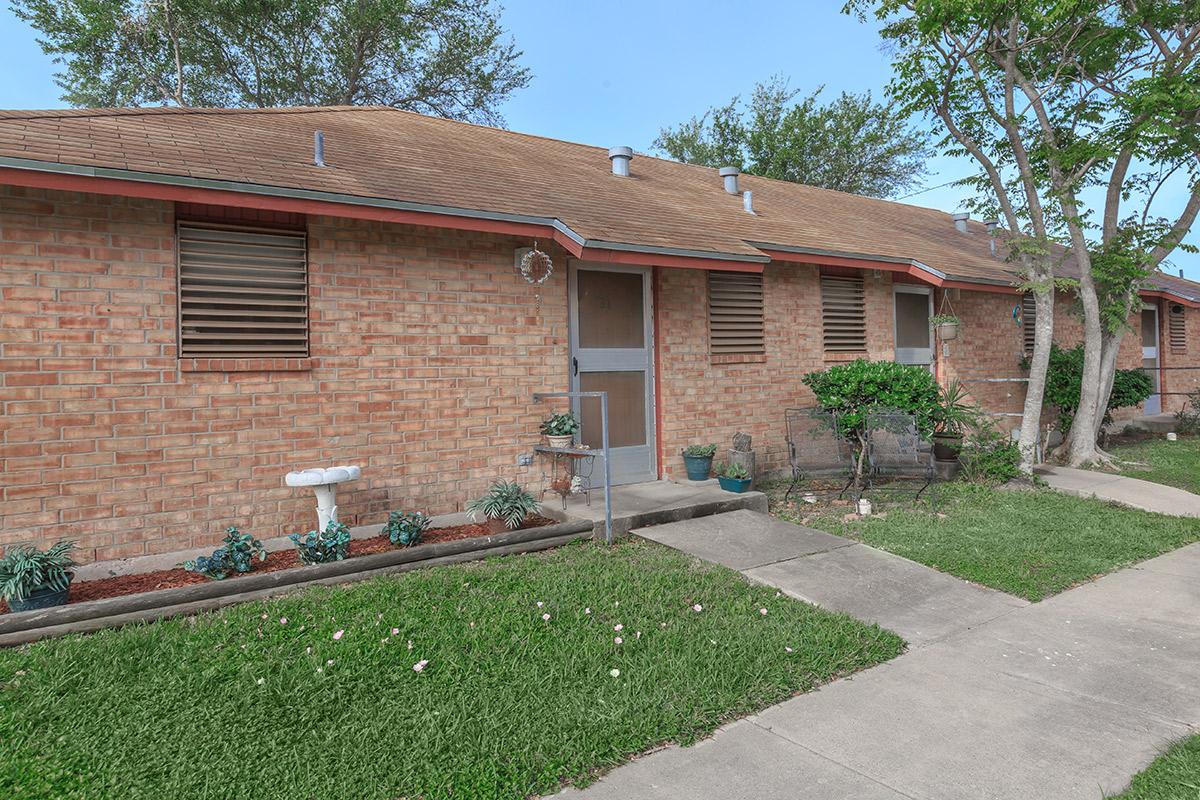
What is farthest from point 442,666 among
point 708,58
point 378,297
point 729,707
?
point 708,58

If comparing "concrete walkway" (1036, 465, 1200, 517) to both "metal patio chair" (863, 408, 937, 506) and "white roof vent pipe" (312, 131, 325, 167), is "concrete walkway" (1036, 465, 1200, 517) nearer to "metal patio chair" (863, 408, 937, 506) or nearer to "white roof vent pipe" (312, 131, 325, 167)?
"metal patio chair" (863, 408, 937, 506)

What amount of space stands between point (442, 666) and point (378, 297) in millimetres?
3439

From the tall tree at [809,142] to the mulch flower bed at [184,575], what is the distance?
79.4 ft

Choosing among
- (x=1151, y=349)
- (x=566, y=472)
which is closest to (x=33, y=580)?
(x=566, y=472)

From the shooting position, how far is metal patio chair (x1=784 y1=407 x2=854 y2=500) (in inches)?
298

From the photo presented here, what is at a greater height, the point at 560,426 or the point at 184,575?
the point at 560,426

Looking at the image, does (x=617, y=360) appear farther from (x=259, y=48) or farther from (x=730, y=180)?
(x=259, y=48)

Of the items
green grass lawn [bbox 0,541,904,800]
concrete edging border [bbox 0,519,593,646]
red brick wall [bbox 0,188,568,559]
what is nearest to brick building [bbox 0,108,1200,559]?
red brick wall [bbox 0,188,568,559]

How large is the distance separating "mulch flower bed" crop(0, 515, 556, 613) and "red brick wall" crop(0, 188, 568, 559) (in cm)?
39

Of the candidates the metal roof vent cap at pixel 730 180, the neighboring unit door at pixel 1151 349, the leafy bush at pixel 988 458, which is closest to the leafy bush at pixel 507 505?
the leafy bush at pixel 988 458

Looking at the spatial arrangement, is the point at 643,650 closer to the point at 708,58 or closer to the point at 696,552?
the point at 696,552

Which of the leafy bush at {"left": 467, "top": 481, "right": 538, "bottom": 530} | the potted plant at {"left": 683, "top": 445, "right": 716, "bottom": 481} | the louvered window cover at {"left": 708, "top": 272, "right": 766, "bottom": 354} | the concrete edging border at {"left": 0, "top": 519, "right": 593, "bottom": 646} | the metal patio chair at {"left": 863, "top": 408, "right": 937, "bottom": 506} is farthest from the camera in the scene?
the louvered window cover at {"left": 708, "top": 272, "right": 766, "bottom": 354}

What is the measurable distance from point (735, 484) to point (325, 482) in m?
3.98

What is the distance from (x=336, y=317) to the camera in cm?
566
